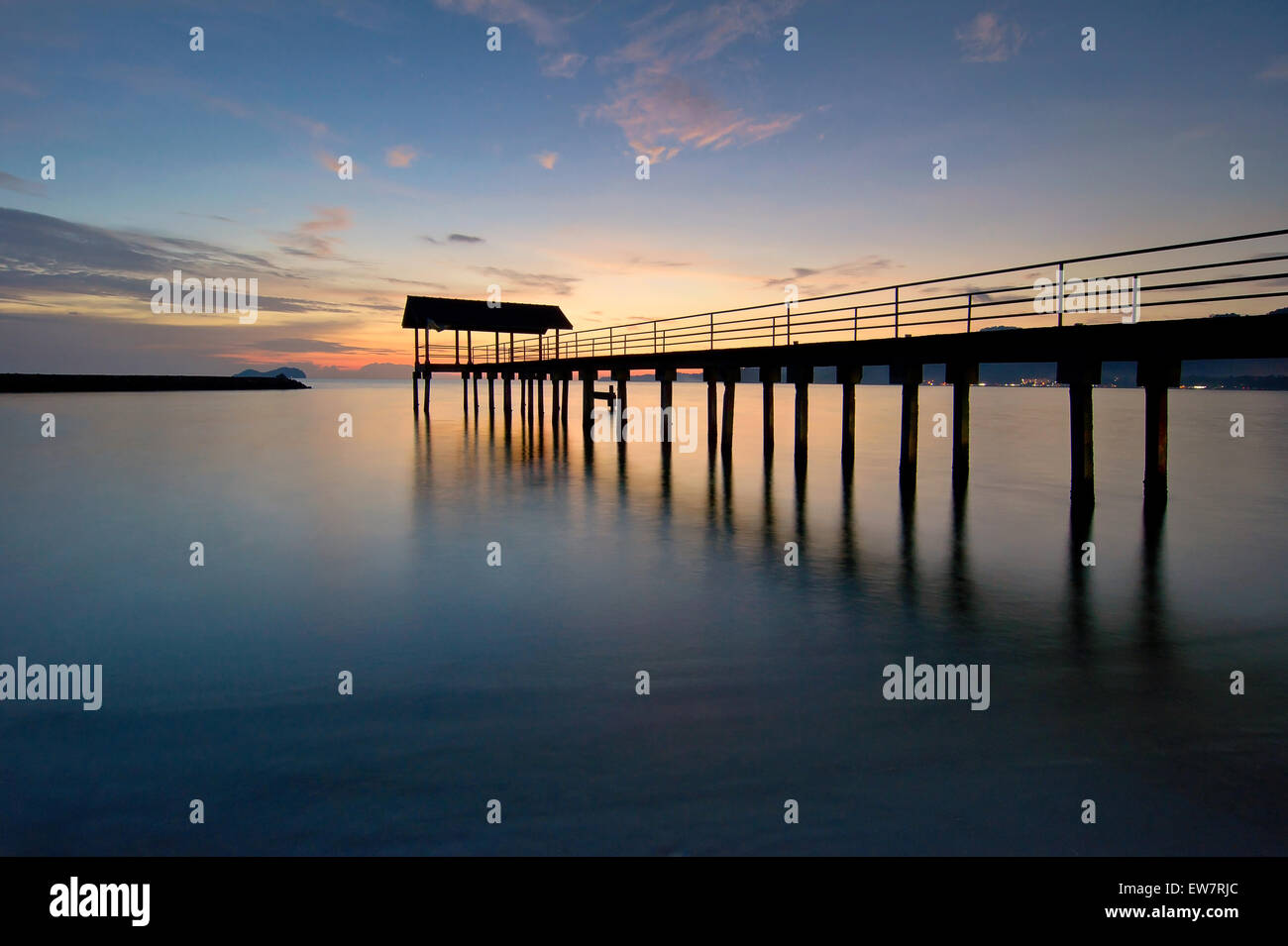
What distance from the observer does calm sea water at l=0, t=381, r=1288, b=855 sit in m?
4.74

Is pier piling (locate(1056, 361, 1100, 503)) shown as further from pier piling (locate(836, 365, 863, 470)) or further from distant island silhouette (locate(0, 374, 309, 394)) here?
distant island silhouette (locate(0, 374, 309, 394))

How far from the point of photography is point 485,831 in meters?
4.64

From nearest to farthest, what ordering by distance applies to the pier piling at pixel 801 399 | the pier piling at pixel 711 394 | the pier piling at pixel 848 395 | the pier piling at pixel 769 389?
the pier piling at pixel 848 395
the pier piling at pixel 801 399
the pier piling at pixel 769 389
the pier piling at pixel 711 394

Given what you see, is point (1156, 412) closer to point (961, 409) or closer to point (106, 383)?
point (961, 409)

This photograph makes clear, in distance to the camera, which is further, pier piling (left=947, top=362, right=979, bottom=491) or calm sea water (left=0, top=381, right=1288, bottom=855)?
pier piling (left=947, top=362, right=979, bottom=491)

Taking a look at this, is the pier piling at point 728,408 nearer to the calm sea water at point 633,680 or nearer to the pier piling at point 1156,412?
the calm sea water at point 633,680

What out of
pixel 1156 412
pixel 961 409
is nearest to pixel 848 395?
pixel 961 409

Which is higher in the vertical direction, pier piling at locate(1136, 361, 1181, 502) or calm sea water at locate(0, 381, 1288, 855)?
pier piling at locate(1136, 361, 1181, 502)

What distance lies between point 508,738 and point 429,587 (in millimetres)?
5257

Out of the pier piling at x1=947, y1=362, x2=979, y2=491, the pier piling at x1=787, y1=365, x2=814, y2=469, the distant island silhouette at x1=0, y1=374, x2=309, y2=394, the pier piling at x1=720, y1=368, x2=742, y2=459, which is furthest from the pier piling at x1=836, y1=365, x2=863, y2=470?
the distant island silhouette at x1=0, y1=374, x2=309, y2=394

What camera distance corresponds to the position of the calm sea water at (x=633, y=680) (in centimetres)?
474

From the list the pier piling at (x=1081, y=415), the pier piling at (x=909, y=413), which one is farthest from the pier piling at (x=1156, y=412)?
the pier piling at (x=909, y=413)
